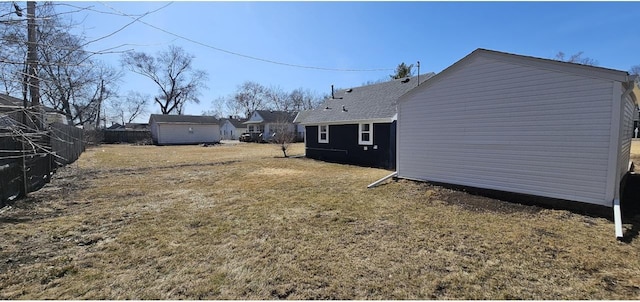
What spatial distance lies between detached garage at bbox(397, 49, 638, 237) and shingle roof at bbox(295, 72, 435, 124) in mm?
4257

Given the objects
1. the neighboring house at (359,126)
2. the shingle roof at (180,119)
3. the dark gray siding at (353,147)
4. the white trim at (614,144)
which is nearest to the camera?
the white trim at (614,144)

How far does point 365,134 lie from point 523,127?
24.7 ft

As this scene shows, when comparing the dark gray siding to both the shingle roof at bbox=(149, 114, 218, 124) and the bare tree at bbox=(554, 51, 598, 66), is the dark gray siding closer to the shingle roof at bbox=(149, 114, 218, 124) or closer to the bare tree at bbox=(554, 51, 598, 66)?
the shingle roof at bbox=(149, 114, 218, 124)

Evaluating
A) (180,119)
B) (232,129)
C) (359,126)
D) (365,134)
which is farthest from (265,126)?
(365,134)

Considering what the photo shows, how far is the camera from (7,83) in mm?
3303

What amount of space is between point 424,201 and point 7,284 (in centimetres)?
643

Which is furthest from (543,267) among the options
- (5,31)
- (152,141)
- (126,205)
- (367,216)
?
(152,141)

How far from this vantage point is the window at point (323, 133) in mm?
15539

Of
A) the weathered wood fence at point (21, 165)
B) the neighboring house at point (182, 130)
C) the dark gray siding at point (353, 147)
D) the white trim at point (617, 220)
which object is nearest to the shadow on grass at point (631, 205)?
the white trim at point (617, 220)

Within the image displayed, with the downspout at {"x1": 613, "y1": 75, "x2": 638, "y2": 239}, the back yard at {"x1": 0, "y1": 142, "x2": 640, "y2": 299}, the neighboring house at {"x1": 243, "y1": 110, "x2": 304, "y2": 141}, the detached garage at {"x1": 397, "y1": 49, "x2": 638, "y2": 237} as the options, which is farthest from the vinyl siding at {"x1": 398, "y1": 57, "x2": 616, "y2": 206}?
the neighboring house at {"x1": 243, "y1": 110, "x2": 304, "y2": 141}

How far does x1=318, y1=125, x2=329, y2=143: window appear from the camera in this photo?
15.5 m

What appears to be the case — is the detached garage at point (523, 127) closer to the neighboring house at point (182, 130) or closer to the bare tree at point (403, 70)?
the bare tree at point (403, 70)

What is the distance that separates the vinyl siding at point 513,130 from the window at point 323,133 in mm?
7501

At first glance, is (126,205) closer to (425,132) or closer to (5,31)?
(5,31)
